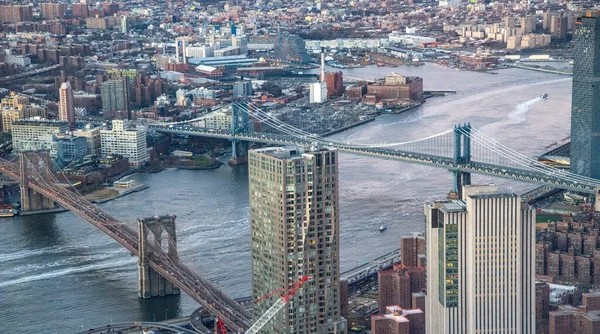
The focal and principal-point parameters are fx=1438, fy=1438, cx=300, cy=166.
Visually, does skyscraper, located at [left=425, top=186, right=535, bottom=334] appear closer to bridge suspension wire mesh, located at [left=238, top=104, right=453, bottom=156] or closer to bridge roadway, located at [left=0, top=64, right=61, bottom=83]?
bridge suspension wire mesh, located at [left=238, top=104, right=453, bottom=156]

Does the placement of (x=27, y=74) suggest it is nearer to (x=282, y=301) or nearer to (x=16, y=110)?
(x=16, y=110)

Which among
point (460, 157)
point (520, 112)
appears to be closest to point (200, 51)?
point (520, 112)

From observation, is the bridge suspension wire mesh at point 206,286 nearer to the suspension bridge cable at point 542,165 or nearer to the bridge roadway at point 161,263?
the bridge roadway at point 161,263

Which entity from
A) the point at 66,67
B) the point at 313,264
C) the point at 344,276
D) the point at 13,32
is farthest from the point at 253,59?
the point at 313,264

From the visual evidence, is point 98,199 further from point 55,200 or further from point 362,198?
point 362,198

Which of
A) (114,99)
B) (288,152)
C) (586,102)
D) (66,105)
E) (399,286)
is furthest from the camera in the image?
(114,99)

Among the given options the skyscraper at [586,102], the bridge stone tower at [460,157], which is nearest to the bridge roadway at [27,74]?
the bridge stone tower at [460,157]
